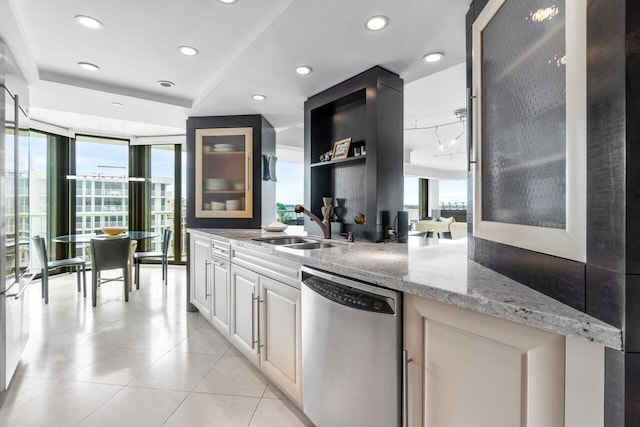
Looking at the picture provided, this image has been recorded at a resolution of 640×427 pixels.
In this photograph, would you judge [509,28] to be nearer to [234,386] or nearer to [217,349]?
[234,386]

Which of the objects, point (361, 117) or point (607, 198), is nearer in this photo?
point (607, 198)

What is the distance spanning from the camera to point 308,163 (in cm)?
282

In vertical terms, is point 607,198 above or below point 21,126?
below

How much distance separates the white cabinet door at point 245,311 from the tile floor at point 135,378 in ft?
0.59

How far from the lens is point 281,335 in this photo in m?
1.82

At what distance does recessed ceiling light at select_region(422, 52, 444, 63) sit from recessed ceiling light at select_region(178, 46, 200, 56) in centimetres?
164

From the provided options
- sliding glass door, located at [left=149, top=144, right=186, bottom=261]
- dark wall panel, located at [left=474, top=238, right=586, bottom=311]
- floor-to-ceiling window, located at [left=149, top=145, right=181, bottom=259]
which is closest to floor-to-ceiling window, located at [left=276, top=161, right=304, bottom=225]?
sliding glass door, located at [left=149, top=144, right=186, bottom=261]

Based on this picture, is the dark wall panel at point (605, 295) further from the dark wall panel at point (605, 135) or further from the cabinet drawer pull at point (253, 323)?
the cabinet drawer pull at point (253, 323)

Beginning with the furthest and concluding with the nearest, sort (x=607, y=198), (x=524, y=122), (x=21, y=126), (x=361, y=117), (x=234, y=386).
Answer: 1. (x=361, y=117)
2. (x=21, y=126)
3. (x=234, y=386)
4. (x=524, y=122)
5. (x=607, y=198)

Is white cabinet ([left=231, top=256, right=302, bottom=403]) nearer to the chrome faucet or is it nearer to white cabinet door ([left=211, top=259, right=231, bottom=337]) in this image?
white cabinet door ([left=211, top=259, right=231, bottom=337])

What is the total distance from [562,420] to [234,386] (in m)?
1.83

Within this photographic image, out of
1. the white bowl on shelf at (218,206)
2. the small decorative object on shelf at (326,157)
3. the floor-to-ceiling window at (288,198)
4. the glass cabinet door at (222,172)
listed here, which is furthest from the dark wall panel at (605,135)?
the floor-to-ceiling window at (288,198)

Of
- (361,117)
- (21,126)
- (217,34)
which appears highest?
(217,34)

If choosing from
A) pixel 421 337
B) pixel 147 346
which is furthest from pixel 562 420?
pixel 147 346
